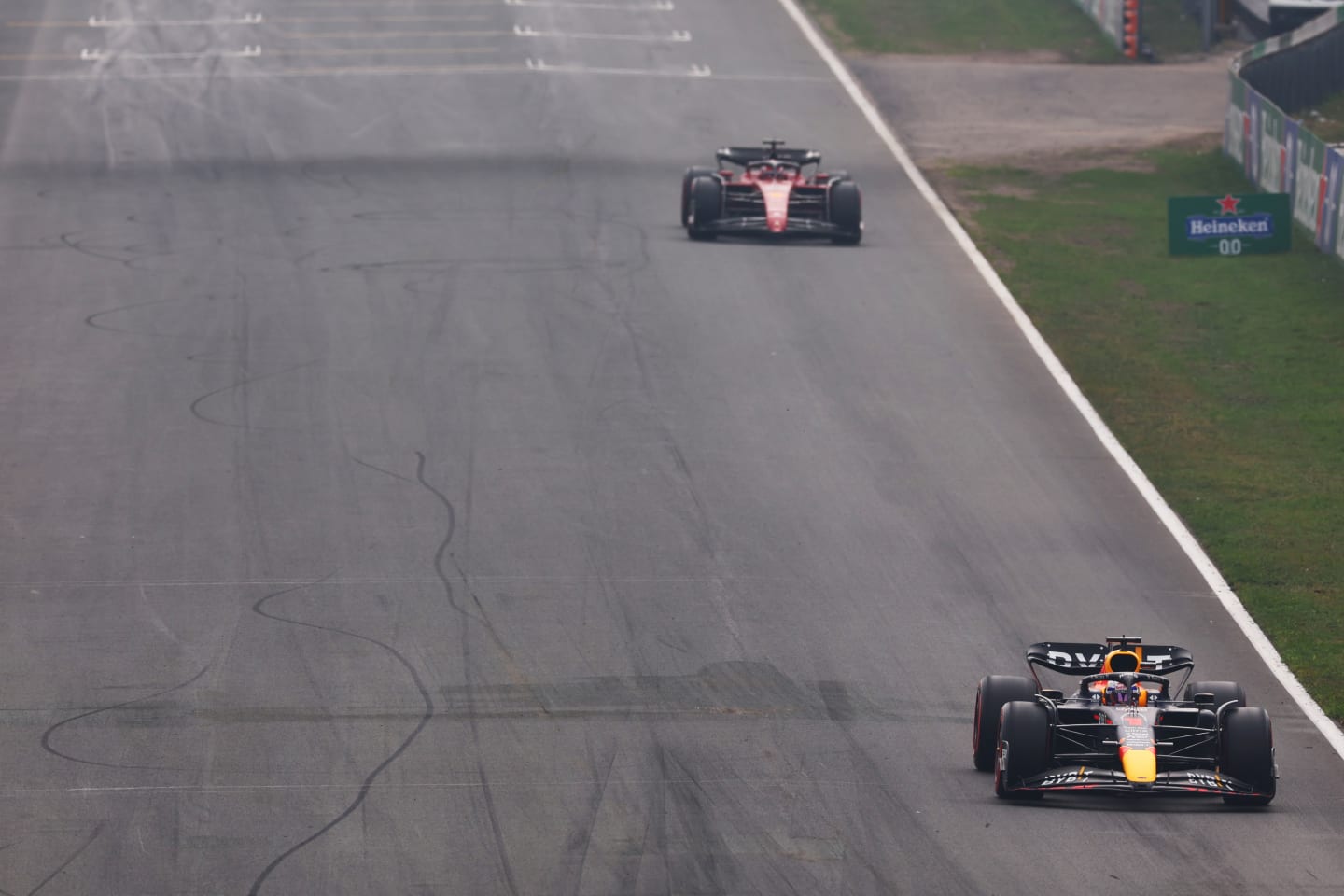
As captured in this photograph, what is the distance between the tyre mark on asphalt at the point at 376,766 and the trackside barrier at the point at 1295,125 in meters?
19.4

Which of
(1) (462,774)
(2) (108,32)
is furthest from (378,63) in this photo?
(1) (462,774)

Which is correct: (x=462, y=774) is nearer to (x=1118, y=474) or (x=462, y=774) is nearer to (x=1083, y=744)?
(x=1083, y=744)

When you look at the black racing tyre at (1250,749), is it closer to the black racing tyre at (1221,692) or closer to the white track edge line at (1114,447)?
the black racing tyre at (1221,692)

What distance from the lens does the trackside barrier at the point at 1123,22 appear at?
150 feet

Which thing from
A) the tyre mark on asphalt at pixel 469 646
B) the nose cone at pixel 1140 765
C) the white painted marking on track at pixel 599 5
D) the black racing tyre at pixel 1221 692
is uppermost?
the white painted marking on track at pixel 599 5

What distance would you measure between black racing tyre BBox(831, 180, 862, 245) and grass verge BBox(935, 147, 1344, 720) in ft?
7.59

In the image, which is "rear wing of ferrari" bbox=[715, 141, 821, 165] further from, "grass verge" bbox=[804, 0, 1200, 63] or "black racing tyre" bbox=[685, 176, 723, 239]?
"grass verge" bbox=[804, 0, 1200, 63]

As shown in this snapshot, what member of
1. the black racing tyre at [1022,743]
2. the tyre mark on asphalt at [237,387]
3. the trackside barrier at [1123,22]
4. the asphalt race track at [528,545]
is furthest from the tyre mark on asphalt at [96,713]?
the trackside barrier at [1123,22]

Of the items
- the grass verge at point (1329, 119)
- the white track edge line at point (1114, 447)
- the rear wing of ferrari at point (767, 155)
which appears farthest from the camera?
the grass verge at point (1329, 119)

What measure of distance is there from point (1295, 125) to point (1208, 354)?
7.54 metres

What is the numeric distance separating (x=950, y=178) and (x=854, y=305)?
863cm

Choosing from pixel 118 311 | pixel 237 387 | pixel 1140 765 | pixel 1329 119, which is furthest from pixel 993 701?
pixel 1329 119

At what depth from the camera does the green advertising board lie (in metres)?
31.0

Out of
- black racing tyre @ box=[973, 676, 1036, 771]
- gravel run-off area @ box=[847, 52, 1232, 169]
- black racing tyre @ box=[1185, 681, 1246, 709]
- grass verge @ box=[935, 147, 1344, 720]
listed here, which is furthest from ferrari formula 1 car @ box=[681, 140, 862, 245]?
black racing tyre @ box=[1185, 681, 1246, 709]
